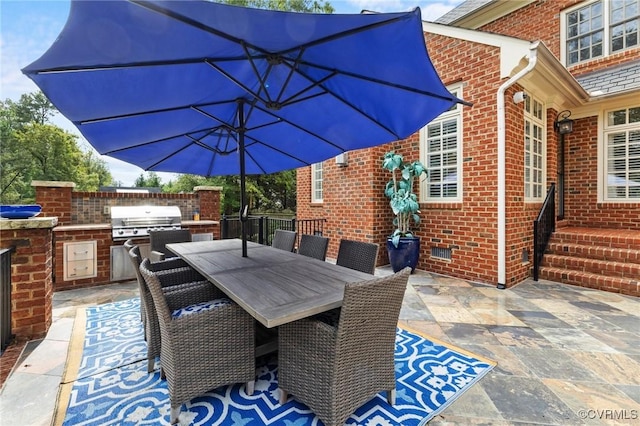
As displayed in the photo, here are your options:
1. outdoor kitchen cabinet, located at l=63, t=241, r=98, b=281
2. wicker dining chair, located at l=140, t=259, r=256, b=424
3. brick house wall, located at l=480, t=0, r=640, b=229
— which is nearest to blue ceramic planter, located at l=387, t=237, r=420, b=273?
brick house wall, located at l=480, t=0, r=640, b=229

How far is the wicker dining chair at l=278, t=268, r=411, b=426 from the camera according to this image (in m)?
1.50

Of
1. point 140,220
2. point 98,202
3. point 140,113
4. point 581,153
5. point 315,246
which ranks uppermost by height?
point 581,153

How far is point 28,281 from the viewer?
266 centimetres

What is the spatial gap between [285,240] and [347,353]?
2311 millimetres

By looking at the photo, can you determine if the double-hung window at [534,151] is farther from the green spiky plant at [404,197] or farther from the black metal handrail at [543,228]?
the green spiky plant at [404,197]

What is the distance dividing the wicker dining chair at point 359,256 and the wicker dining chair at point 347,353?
972 millimetres

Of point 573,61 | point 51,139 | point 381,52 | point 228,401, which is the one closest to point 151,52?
point 381,52

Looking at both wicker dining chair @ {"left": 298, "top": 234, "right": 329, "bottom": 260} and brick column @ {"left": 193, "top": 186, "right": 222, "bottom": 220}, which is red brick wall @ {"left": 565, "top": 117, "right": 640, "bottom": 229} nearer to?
wicker dining chair @ {"left": 298, "top": 234, "right": 329, "bottom": 260}

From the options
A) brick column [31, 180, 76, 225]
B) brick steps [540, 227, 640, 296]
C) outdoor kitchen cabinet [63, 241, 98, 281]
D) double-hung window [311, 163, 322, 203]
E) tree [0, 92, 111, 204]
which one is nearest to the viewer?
brick steps [540, 227, 640, 296]

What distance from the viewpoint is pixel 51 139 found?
17109mm

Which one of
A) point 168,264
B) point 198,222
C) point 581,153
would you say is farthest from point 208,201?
point 581,153

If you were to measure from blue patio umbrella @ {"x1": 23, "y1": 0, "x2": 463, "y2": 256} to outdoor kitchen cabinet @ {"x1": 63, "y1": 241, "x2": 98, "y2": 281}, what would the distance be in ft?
6.21

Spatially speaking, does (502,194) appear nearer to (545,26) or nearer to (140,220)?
(545,26)

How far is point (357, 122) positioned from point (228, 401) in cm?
254
